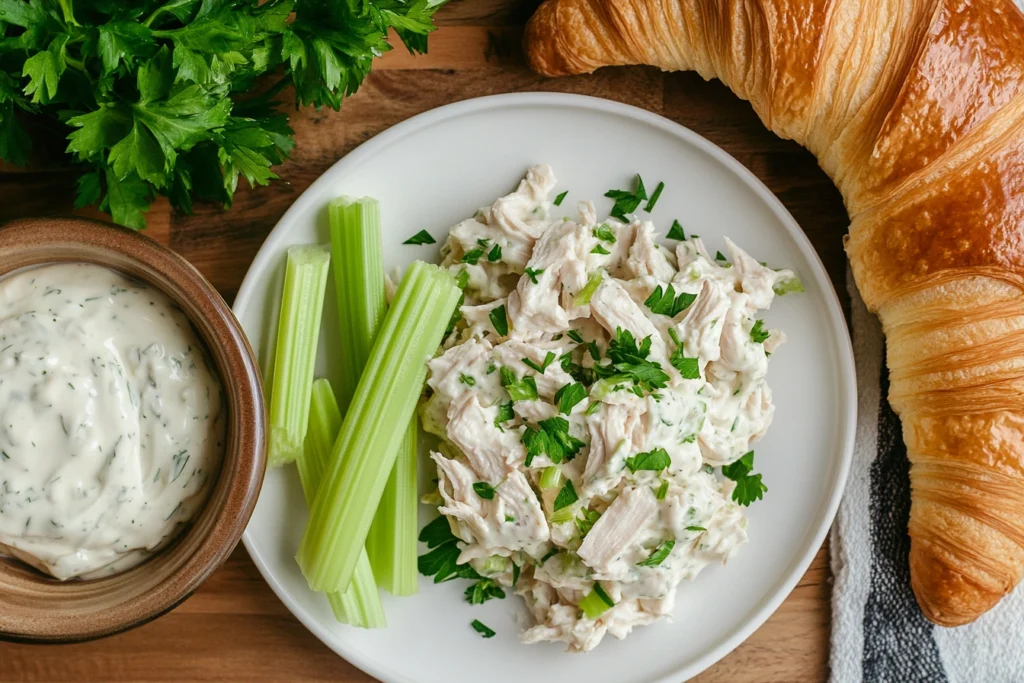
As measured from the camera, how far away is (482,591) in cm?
222

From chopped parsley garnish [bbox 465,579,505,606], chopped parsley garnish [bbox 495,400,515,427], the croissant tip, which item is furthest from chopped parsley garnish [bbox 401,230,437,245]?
the croissant tip

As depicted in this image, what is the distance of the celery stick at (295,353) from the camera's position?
212 cm

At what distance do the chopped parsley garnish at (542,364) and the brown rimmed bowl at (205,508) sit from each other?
596mm

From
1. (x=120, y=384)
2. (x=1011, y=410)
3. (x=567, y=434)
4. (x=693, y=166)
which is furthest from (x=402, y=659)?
(x=1011, y=410)

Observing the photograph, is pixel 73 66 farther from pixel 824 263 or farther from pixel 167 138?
pixel 824 263

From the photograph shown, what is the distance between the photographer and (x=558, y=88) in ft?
7.52

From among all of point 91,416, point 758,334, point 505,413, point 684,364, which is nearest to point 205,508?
point 91,416

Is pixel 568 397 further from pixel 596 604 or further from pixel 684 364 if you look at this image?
pixel 596 604

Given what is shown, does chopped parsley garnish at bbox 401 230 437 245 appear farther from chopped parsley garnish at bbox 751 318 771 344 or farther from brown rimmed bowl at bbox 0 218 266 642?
chopped parsley garnish at bbox 751 318 771 344

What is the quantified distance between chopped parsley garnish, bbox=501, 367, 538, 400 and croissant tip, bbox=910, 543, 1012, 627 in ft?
3.42

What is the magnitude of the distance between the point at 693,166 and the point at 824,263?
17.5 inches

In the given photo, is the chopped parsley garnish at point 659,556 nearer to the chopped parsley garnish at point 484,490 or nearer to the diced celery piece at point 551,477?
the diced celery piece at point 551,477

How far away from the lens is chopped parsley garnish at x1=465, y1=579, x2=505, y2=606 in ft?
7.28

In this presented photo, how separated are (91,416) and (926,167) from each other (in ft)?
6.08
